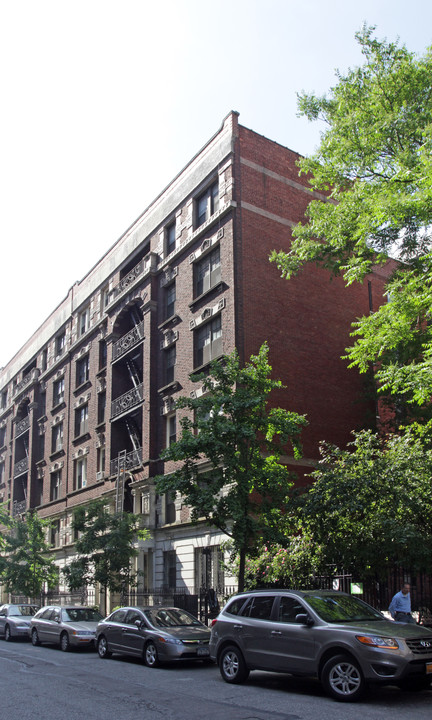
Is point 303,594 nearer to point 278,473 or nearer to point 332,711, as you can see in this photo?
point 332,711

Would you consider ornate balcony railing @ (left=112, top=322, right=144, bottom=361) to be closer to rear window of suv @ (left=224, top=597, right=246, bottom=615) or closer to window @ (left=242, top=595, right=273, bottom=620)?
rear window of suv @ (left=224, top=597, right=246, bottom=615)

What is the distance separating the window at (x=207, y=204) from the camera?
97.8 ft

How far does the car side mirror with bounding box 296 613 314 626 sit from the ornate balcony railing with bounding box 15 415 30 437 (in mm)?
42815

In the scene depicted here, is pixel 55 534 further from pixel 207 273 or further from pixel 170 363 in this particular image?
pixel 207 273

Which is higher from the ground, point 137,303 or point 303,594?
point 137,303

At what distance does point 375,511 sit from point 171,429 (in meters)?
15.0

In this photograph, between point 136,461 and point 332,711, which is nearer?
point 332,711

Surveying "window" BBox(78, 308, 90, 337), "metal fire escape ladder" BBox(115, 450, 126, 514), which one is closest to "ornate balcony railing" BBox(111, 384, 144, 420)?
"metal fire escape ladder" BBox(115, 450, 126, 514)

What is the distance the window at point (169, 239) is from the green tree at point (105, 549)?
12661mm

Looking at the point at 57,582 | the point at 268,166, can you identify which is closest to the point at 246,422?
the point at 268,166

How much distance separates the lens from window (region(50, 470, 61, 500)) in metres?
44.8

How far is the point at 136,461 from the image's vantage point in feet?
108

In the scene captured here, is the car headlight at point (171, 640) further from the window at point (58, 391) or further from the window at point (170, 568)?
the window at point (58, 391)

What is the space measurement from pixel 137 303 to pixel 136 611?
20.7m
